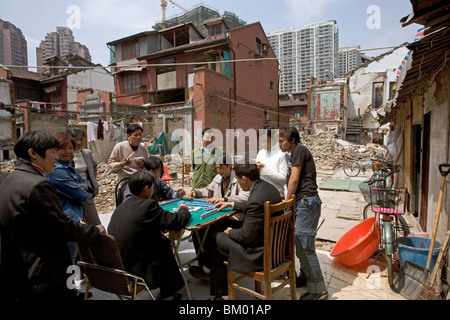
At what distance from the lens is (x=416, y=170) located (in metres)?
5.50

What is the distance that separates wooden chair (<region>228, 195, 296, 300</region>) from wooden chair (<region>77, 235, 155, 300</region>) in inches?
33.6

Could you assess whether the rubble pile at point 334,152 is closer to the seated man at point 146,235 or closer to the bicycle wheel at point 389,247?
the bicycle wheel at point 389,247

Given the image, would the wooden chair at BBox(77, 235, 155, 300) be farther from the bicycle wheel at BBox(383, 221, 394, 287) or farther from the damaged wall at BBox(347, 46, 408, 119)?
the damaged wall at BBox(347, 46, 408, 119)

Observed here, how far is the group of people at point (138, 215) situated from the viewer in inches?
62.7

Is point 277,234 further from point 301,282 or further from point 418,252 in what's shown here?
point 418,252

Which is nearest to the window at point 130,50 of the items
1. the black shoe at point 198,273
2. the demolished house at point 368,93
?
the demolished house at point 368,93

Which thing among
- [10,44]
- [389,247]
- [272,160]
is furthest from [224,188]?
[10,44]

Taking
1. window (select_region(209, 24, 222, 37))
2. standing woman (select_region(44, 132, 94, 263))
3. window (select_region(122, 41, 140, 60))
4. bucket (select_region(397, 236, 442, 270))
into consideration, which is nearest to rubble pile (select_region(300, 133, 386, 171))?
window (select_region(209, 24, 222, 37))

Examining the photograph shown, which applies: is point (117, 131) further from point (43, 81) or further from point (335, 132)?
point (335, 132)

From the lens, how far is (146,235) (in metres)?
2.25

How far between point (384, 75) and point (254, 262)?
27513 mm
